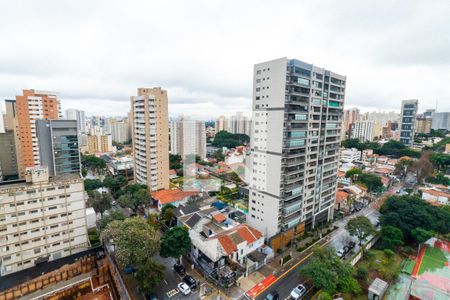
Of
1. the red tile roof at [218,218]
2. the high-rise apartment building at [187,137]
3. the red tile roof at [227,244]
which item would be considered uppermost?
the high-rise apartment building at [187,137]

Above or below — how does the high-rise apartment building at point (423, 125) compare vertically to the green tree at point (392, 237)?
above

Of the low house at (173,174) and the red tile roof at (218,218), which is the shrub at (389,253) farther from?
the low house at (173,174)

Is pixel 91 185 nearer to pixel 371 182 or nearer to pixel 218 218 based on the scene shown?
pixel 218 218

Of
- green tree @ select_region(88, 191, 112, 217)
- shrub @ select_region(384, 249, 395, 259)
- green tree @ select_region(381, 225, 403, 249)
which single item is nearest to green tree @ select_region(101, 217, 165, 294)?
green tree @ select_region(88, 191, 112, 217)

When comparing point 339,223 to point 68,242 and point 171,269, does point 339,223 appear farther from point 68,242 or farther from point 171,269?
point 68,242

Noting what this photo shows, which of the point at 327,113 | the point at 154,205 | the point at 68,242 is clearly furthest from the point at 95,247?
the point at 327,113

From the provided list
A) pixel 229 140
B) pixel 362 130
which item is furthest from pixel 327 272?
pixel 362 130

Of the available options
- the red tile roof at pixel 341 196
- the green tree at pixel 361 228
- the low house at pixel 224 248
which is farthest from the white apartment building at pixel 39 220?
the red tile roof at pixel 341 196

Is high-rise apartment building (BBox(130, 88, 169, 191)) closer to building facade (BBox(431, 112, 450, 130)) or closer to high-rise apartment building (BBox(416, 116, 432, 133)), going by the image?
high-rise apartment building (BBox(416, 116, 432, 133))
